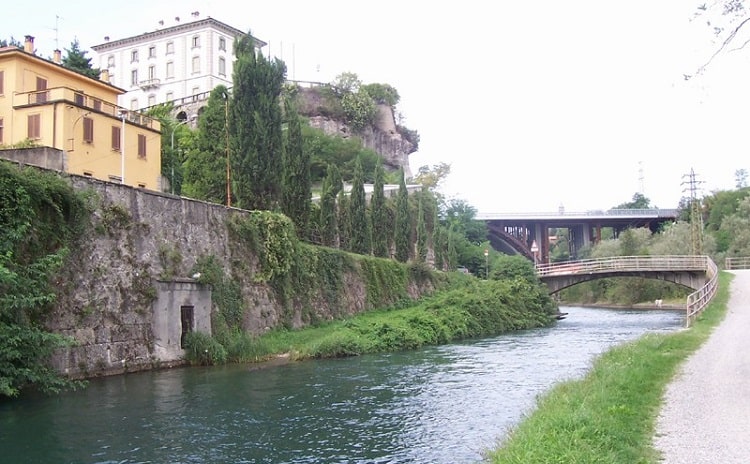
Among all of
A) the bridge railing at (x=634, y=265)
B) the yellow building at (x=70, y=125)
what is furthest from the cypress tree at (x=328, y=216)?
the bridge railing at (x=634, y=265)

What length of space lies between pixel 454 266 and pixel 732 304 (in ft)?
118

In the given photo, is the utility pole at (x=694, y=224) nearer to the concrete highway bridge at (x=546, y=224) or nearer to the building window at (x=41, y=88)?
the concrete highway bridge at (x=546, y=224)

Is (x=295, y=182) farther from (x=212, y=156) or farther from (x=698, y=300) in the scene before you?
(x=698, y=300)

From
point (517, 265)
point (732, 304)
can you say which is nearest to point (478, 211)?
point (517, 265)

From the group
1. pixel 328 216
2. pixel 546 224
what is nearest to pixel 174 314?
pixel 328 216

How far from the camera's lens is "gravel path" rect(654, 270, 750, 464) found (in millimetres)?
10516

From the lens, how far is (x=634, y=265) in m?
64.5

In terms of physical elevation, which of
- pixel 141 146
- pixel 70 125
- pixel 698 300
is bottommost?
pixel 698 300

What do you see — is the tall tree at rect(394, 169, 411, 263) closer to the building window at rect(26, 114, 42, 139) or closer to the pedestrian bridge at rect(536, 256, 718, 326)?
the pedestrian bridge at rect(536, 256, 718, 326)

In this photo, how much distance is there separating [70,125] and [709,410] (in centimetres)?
3057

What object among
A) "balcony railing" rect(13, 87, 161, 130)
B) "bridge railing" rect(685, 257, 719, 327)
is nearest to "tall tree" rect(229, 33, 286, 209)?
"balcony railing" rect(13, 87, 161, 130)

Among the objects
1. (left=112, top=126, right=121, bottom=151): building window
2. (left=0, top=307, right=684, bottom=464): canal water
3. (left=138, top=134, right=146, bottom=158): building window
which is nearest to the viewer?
(left=0, top=307, right=684, bottom=464): canal water

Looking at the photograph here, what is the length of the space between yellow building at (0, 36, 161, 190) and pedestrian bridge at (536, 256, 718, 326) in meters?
40.0

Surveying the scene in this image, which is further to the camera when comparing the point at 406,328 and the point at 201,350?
the point at 406,328
